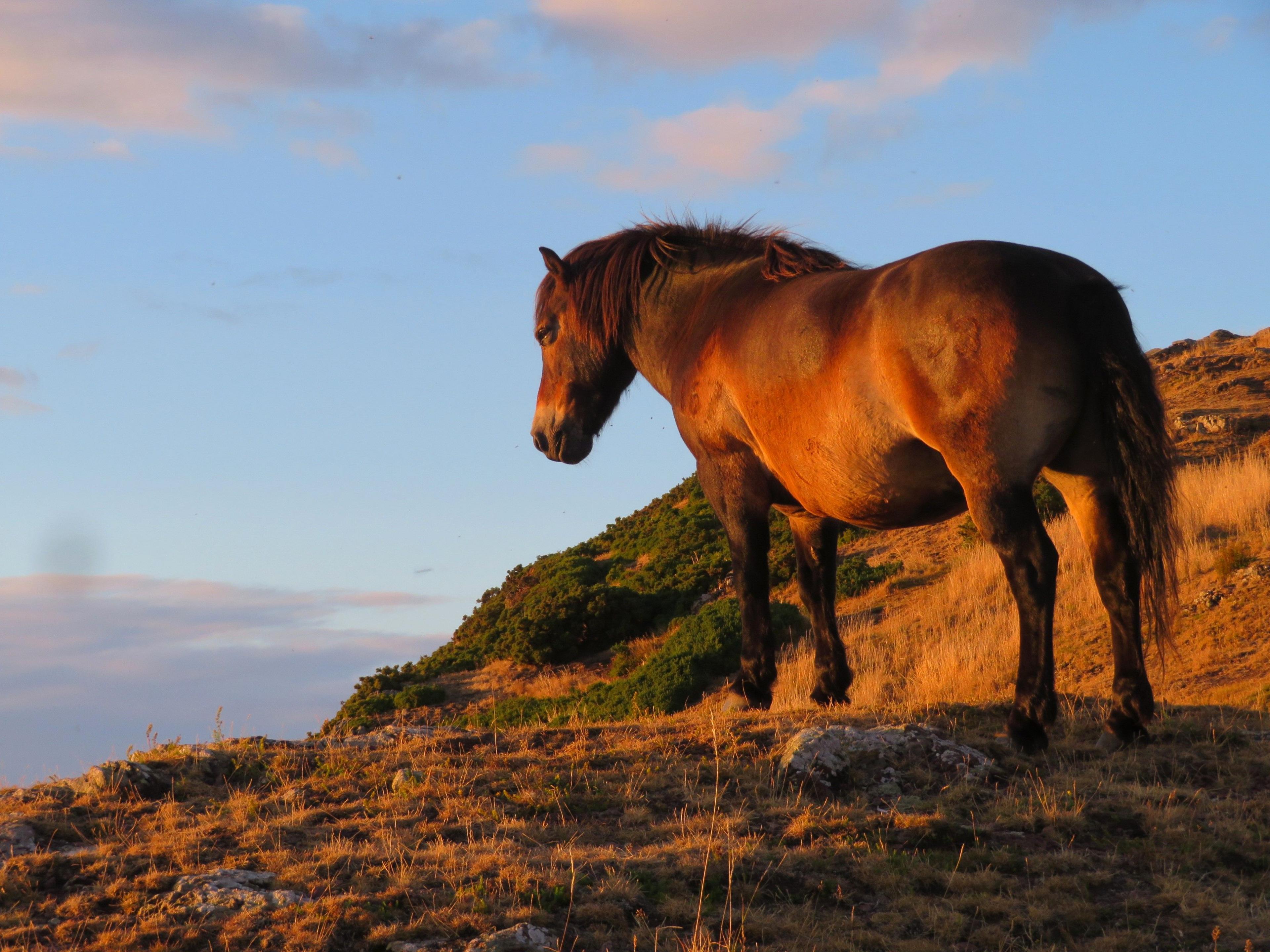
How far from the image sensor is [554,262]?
30.7ft

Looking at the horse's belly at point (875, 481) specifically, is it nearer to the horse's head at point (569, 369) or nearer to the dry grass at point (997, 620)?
the horse's head at point (569, 369)

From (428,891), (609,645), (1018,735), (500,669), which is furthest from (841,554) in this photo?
(428,891)

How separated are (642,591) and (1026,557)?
14.5 m

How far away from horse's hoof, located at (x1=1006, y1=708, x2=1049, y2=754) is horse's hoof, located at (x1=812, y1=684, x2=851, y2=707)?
1.79m

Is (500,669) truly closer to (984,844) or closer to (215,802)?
(215,802)

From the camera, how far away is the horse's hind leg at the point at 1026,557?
6.46 meters

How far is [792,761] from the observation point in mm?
6586

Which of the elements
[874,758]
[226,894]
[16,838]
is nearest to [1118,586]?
[874,758]

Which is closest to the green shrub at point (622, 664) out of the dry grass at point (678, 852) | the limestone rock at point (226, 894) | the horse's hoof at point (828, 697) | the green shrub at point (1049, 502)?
the green shrub at point (1049, 502)

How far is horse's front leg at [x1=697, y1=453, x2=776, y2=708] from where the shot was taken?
8.20 meters

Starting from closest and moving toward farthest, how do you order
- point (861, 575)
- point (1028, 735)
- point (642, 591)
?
point (1028, 735), point (861, 575), point (642, 591)

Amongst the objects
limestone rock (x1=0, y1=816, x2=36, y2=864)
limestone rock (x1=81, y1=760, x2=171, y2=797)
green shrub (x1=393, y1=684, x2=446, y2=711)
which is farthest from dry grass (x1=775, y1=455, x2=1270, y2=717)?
green shrub (x1=393, y1=684, x2=446, y2=711)

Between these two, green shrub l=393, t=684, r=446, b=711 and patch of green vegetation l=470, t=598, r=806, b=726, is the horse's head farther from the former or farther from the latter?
green shrub l=393, t=684, r=446, b=711

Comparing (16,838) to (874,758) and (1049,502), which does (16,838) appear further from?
(1049,502)
